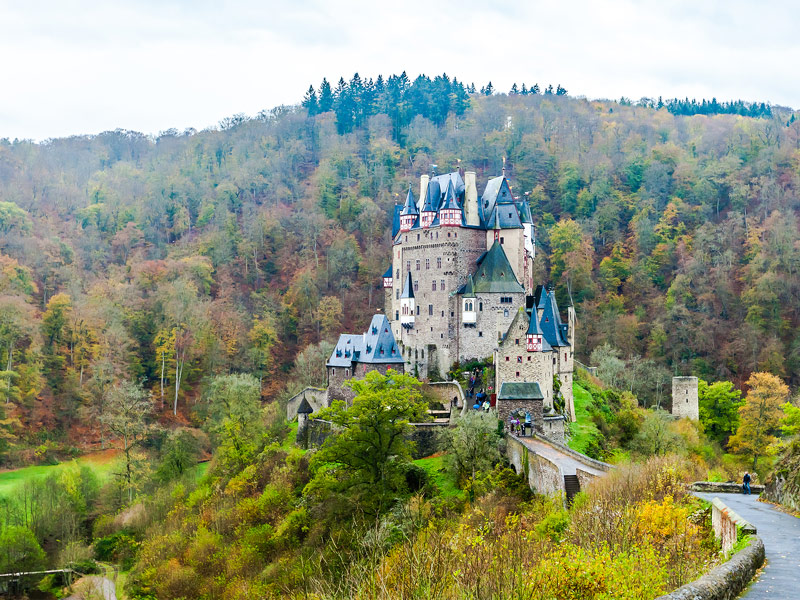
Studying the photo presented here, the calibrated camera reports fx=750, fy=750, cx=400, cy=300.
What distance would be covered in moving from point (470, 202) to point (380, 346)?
437 inches

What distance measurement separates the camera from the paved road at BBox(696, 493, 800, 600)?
11.1 m

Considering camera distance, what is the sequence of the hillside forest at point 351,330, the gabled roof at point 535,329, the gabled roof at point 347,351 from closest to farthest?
the hillside forest at point 351,330 → the gabled roof at point 535,329 → the gabled roof at point 347,351

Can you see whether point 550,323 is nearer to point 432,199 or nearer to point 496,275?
point 496,275

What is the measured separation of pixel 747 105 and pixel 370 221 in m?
89.5

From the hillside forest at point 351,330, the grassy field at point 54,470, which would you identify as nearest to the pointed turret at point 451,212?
the hillside forest at point 351,330

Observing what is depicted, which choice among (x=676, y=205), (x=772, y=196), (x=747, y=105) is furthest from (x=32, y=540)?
(x=747, y=105)

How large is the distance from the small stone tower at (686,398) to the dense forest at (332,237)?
764cm

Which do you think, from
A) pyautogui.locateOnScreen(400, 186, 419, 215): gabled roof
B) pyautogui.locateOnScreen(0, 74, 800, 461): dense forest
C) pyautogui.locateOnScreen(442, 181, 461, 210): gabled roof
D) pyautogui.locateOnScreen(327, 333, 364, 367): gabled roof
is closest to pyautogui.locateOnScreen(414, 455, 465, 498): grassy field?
pyautogui.locateOnScreen(327, 333, 364, 367): gabled roof

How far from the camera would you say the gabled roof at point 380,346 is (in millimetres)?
46094

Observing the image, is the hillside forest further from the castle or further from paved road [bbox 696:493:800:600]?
the castle

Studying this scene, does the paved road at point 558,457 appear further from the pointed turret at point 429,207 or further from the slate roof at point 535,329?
the pointed turret at point 429,207

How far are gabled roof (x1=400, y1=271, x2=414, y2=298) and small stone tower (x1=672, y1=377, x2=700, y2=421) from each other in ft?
73.1

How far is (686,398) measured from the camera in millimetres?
56812

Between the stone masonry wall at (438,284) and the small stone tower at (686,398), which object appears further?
the small stone tower at (686,398)
